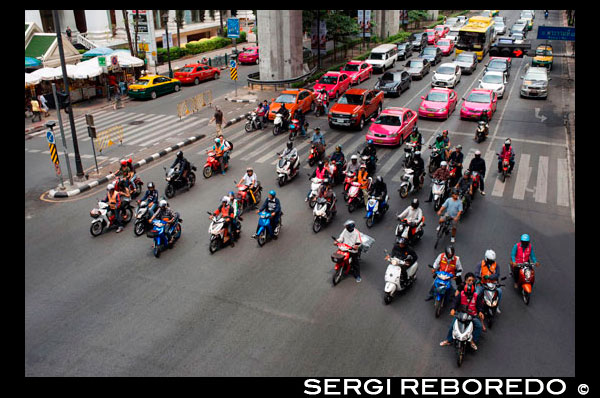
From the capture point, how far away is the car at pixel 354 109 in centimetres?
2461

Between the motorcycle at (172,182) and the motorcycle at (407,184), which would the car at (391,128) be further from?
the motorcycle at (172,182)

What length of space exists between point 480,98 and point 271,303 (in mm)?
20195

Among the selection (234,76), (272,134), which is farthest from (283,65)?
(272,134)

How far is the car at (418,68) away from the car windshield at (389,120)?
51.5 feet

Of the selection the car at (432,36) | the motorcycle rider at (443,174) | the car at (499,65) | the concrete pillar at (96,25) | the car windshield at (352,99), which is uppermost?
the concrete pillar at (96,25)

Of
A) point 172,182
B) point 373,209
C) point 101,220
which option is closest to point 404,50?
point 172,182

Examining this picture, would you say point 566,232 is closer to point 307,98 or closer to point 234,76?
point 307,98

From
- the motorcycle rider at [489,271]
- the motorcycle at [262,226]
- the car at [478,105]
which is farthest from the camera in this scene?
the car at [478,105]

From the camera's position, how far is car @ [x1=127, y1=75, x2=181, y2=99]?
107 feet

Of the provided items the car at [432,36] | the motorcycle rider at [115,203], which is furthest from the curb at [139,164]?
the car at [432,36]

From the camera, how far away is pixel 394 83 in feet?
105

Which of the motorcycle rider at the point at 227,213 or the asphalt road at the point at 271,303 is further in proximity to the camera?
the motorcycle rider at the point at 227,213

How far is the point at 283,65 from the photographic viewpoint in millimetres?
35844

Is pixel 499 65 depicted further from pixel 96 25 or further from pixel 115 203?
pixel 96 25
